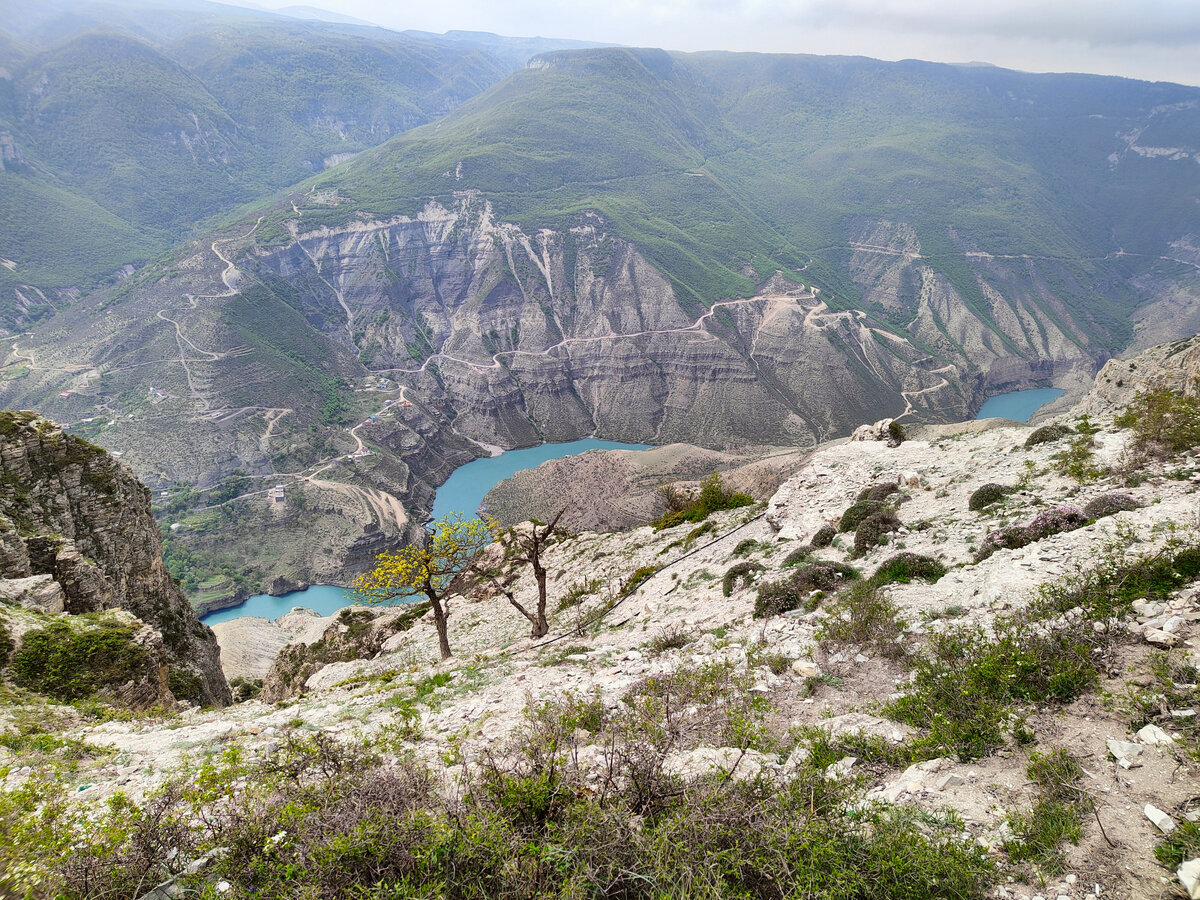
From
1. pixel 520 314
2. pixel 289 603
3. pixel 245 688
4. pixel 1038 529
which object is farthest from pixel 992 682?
pixel 520 314

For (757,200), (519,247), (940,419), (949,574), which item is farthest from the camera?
(757,200)

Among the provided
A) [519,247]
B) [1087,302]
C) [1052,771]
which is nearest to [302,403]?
Result: [519,247]

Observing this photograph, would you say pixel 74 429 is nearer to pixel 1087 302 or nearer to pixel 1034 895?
pixel 1034 895

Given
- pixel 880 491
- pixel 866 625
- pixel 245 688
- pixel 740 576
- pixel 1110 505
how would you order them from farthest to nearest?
pixel 245 688 < pixel 880 491 < pixel 740 576 < pixel 1110 505 < pixel 866 625

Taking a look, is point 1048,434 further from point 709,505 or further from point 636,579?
point 709,505

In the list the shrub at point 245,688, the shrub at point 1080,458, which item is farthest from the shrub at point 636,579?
the shrub at point 245,688

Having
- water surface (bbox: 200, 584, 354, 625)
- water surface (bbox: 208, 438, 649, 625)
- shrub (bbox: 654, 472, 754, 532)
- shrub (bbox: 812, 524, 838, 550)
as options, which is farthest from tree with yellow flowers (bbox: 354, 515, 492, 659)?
water surface (bbox: 200, 584, 354, 625)
